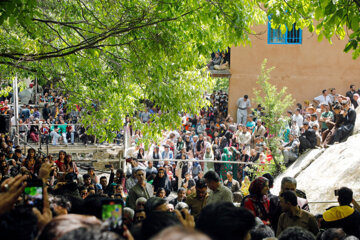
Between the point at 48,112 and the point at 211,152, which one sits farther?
the point at 48,112

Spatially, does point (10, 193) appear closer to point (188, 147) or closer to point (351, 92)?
point (188, 147)

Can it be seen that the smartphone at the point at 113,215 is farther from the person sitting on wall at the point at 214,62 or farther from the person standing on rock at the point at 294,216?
the person sitting on wall at the point at 214,62

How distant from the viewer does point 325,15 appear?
21.3 ft

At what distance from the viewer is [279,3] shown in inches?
292

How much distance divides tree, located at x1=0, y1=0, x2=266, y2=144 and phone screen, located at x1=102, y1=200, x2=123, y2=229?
4043mm

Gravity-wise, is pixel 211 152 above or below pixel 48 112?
below

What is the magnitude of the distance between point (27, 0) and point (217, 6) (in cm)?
295

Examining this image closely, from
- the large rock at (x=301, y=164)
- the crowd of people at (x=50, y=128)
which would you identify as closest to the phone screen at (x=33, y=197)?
the large rock at (x=301, y=164)

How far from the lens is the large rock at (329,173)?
10.3 meters

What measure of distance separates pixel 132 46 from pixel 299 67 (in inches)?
532

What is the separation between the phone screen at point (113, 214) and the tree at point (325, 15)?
161 inches

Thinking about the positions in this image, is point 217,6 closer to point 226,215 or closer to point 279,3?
point 279,3

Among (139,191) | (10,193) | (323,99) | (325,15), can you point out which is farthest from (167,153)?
(10,193)

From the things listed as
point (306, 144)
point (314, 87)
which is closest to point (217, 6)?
point (306, 144)
